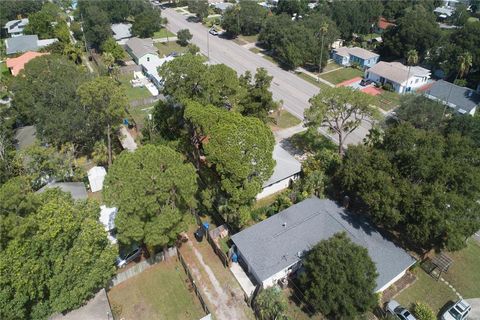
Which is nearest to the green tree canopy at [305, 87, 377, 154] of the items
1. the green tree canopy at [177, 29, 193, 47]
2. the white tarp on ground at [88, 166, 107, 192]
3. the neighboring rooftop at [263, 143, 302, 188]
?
the neighboring rooftop at [263, 143, 302, 188]

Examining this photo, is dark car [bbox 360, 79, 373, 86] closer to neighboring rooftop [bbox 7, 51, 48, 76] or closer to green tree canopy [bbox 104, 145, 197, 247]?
green tree canopy [bbox 104, 145, 197, 247]

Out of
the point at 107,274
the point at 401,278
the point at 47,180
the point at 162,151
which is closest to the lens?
the point at 107,274

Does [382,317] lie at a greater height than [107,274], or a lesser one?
lesser

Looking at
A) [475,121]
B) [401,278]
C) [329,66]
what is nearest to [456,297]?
[401,278]

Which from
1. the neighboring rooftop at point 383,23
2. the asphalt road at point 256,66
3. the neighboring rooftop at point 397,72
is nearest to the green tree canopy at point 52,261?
the asphalt road at point 256,66

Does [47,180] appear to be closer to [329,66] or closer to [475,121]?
[475,121]

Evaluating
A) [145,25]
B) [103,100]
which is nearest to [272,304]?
[103,100]

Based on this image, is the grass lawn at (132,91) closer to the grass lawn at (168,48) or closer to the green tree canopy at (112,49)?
the green tree canopy at (112,49)
